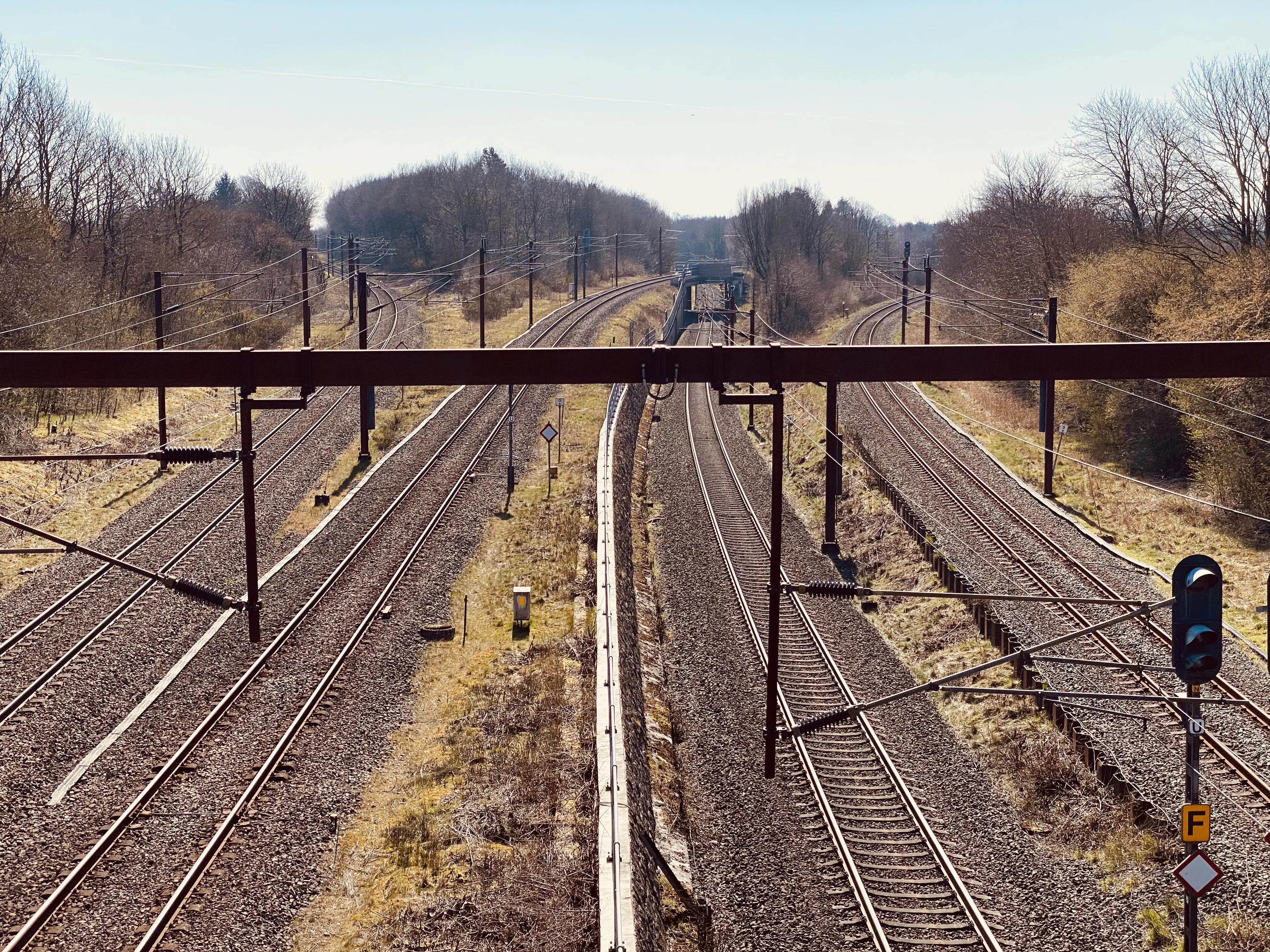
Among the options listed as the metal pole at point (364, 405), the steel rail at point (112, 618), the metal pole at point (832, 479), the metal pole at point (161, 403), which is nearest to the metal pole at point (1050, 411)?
the metal pole at point (832, 479)

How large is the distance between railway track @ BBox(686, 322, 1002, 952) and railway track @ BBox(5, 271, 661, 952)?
7.18 m

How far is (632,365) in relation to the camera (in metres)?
10.2

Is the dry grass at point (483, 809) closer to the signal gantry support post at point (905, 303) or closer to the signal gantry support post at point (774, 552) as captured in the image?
the signal gantry support post at point (774, 552)

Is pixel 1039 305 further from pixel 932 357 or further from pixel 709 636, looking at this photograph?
pixel 932 357

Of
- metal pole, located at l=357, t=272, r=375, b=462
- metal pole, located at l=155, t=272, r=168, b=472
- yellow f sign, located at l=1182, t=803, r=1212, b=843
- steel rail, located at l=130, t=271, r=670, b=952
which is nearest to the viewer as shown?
yellow f sign, located at l=1182, t=803, r=1212, b=843

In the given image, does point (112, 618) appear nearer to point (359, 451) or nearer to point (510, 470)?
point (510, 470)

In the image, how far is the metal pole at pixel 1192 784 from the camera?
8453mm

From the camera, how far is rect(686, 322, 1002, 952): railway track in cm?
1212

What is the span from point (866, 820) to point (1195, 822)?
18.8 ft

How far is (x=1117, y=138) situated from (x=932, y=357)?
3650 centimetres

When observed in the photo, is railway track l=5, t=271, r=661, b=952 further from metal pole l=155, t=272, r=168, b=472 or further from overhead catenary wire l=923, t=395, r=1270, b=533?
overhead catenary wire l=923, t=395, r=1270, b=533

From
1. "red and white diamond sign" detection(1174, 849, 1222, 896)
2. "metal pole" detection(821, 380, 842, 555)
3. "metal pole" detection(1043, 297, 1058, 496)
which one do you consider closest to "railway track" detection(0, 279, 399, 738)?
"metal pole" detection(821, 380, 842, 555)

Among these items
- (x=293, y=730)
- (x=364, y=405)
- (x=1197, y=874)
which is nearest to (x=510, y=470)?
(x=364, y=405)

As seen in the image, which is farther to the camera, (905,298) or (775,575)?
(905,298)
